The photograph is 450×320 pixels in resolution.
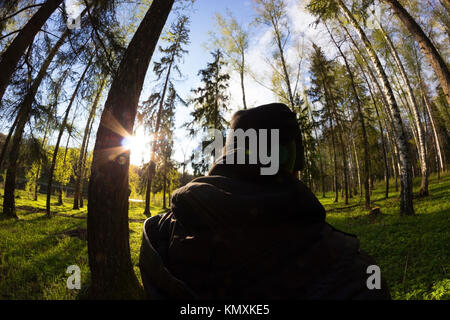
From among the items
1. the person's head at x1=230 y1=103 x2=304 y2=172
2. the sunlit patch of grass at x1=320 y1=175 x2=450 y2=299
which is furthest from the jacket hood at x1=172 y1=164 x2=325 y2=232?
the sunlit patch of grass at x1=320 y1=175 x2=450 y2=299

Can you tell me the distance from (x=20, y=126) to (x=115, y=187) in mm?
6211

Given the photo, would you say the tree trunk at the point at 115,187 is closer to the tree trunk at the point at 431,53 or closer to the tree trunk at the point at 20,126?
the tree trunk at the point at 20,126

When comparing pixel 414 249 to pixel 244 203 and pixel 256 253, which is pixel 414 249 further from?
pixel 244 203

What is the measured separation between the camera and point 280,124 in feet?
4.82

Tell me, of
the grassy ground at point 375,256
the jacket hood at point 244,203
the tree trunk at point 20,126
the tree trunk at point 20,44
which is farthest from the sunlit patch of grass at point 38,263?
the tree trunk at point 20,44

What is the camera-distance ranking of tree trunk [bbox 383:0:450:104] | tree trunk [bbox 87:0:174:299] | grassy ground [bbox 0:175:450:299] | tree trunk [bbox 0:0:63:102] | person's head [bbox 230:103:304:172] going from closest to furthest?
person's head [bbox 230:103:304:172]
tree trunk [bbox 87:0:174:299]
grassy ground [bbox 0:175:450:299]
tree trunk [bbox 0:0:63:102]
tree trunk [bbox 383:0:450:104]

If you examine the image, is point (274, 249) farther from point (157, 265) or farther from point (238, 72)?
point (238, 72)

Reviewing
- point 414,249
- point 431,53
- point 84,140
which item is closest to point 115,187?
point 414,249

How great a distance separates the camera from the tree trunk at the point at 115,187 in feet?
8.80

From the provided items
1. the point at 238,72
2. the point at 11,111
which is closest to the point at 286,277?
the point at 11,111

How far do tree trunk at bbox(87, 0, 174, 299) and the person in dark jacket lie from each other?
1.89m

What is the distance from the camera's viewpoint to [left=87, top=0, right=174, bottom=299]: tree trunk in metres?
2.68

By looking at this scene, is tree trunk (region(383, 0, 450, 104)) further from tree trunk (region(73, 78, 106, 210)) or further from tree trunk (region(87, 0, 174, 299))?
tree trunk (region(73, 78, 106, 210))

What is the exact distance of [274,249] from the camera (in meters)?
1.04
